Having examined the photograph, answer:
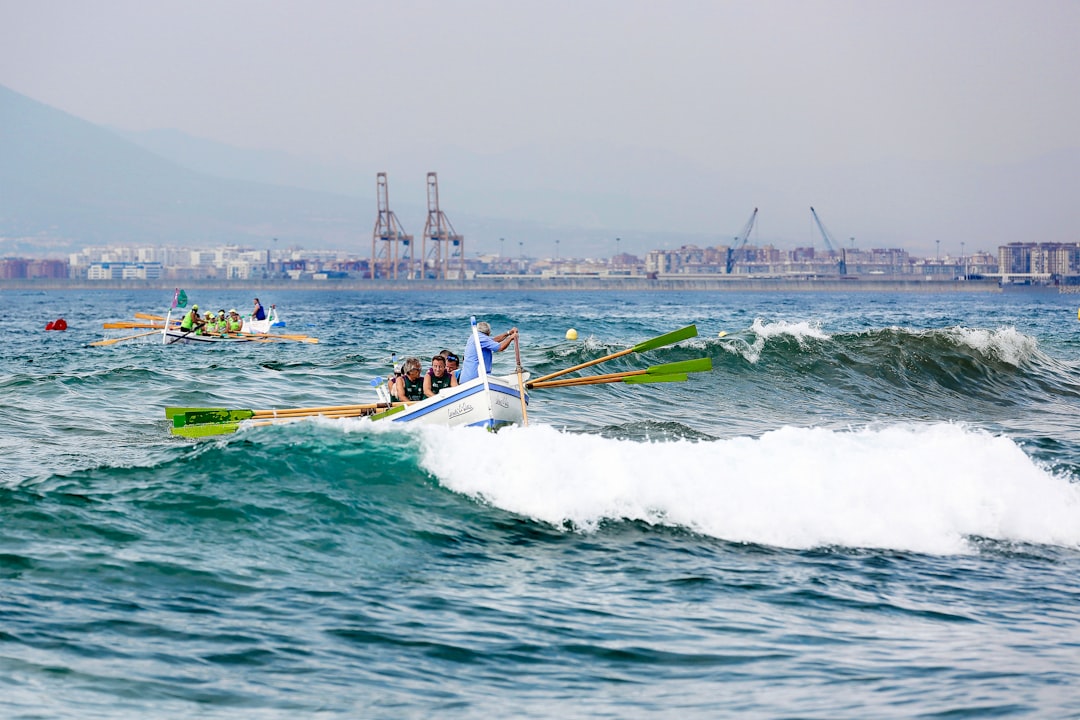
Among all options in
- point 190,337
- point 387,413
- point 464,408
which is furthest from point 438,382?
point 190,337

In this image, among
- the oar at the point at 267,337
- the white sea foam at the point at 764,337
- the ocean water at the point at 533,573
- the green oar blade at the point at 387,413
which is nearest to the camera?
the ocean water at the point at 533,573

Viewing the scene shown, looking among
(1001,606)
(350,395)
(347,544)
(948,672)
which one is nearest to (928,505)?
(1001,606)

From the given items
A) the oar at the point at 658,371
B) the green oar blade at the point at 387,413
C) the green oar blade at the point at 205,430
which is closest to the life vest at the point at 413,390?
the green oar blade at the point at 387,413

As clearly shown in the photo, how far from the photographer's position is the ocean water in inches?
261

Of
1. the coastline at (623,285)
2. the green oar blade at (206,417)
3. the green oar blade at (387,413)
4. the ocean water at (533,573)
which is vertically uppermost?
the coastline at (623,285)

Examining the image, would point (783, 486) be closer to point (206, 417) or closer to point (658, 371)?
point (658, 371)

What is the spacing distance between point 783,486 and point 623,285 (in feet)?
554

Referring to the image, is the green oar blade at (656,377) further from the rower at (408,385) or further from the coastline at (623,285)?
the coastline at (623,285)

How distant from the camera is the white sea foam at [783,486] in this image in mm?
10836

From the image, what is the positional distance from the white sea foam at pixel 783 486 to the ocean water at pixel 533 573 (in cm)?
4

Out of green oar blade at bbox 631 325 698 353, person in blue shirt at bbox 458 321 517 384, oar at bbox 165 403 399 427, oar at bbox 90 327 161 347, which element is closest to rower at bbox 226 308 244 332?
oar at bbox 90 327 161 347

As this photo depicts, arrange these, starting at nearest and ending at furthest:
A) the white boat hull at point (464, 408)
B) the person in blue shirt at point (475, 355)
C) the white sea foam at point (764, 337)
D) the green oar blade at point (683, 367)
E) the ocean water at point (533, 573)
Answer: the ocean water at point (533, 573) < the white boat hull at point (464, 408) < the person in blue shirt at point (475, 355) < the green oar blade at point (683, 367) < the white sea foam at point (764, 337)

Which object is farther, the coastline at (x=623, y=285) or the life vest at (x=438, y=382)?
the coastline at (x=623, y=285)

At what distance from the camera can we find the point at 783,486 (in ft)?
38.1
